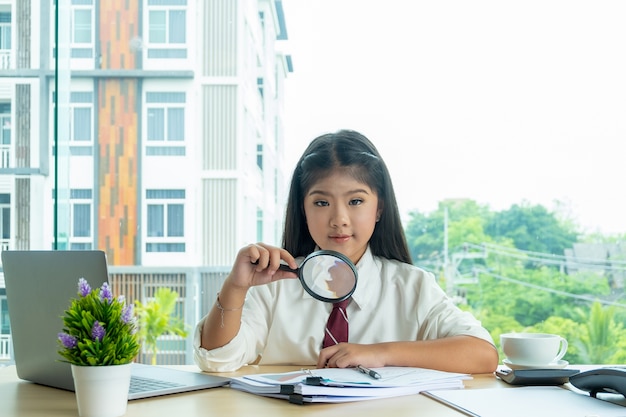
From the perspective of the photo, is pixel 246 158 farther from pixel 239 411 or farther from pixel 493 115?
pixel 239 411

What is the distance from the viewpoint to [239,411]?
1.26 meters

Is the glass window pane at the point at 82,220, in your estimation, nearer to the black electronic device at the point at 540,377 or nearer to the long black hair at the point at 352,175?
the long black hair at the point at 352,175

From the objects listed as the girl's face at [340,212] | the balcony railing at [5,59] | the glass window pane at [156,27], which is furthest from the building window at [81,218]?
the girl's face at [340,212]

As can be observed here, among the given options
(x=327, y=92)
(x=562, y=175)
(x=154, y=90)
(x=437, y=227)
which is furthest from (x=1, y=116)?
(x=562, y=175)

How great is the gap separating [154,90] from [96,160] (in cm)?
60

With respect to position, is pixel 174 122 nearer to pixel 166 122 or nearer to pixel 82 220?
pixel 166 122

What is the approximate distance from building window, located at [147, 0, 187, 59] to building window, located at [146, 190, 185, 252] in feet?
3.03

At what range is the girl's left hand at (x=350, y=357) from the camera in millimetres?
1567

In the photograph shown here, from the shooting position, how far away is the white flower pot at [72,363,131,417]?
1.18m

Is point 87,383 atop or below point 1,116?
below

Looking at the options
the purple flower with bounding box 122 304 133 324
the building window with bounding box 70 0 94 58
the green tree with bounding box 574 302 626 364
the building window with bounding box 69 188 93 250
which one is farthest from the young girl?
the green tree with bounding box 574 302 626 364

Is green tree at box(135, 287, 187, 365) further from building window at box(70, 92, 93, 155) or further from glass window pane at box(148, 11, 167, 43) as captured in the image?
glass window pane at box(148, 11, 167, 43)

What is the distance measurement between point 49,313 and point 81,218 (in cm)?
313

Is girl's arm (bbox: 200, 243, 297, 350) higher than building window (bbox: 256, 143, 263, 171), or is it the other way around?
building window (bbox: 256, 143, 263, 171)
